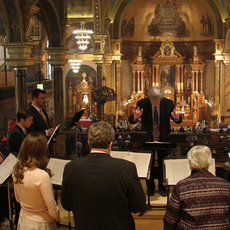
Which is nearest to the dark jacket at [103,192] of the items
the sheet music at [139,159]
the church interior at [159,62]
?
the sheet music at [139,159]

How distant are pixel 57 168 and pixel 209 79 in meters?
23.6

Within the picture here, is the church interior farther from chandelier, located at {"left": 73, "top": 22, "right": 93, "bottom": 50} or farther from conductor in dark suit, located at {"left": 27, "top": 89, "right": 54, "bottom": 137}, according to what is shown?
conductor in dark suit, located at {"left": 27, "top": 89, "right": 54, "bottom": 137}

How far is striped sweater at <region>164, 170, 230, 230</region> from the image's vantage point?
326cm

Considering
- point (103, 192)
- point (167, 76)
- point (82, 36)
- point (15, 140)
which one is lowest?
point (103, 192)

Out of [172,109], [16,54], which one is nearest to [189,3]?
[16,54]

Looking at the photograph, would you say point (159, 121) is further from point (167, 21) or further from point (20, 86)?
point (167, 21)

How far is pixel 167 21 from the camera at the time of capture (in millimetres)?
26797

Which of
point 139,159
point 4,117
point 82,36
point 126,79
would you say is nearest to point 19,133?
point 139,159

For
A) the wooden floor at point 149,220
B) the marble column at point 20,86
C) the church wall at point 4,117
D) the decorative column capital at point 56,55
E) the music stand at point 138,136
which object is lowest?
the wooden floor at point 149,220

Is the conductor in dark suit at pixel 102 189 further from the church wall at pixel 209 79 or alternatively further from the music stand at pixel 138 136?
the church wall at pixel 209 79

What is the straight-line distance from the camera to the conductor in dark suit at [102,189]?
3178 mm

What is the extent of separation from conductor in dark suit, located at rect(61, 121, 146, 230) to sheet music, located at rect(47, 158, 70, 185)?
5.43 ft

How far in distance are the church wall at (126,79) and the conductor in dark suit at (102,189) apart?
950 inches

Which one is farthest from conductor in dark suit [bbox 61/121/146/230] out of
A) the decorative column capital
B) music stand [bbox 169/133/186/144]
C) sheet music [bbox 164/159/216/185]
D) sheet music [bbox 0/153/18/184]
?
the decorative column capital
